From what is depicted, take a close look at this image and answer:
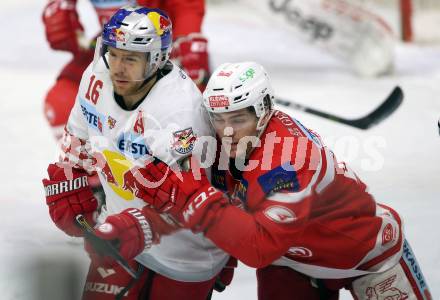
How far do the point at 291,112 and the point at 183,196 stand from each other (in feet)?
10.9

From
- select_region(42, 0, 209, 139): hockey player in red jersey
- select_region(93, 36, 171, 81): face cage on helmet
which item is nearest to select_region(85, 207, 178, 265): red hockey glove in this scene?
select_region(93, 36, 171, 81): face cage on helmet

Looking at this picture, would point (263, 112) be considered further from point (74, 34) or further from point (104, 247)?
point (74, 34)

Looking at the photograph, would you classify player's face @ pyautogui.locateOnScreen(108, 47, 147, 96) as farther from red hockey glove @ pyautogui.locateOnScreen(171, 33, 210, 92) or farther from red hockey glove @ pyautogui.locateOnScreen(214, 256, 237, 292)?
red hockey glove @ pyautogui.locateOnScreen(171, 33, 210, 92)

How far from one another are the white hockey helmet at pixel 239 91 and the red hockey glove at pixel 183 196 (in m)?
0.19

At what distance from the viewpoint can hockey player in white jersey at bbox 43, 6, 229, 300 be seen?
102 inches

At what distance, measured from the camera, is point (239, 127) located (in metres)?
2.54

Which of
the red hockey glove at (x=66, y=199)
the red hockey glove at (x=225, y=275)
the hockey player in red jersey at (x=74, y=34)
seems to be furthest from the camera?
the hockey player in red jersey at (x=74, y=34)

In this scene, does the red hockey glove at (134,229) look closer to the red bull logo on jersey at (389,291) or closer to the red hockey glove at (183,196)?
the red hockey glove at (183,196)

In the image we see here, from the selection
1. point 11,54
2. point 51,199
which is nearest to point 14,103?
point 11,54

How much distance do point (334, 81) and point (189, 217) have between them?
4.39 m

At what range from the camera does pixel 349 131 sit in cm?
535

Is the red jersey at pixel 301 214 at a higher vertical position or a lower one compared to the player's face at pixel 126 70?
lower

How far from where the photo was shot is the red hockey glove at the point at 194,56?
3930 millimetres

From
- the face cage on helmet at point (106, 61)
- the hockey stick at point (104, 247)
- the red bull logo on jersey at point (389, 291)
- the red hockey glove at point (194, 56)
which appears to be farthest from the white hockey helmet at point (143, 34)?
the red hockey glove at point (194, 56)
